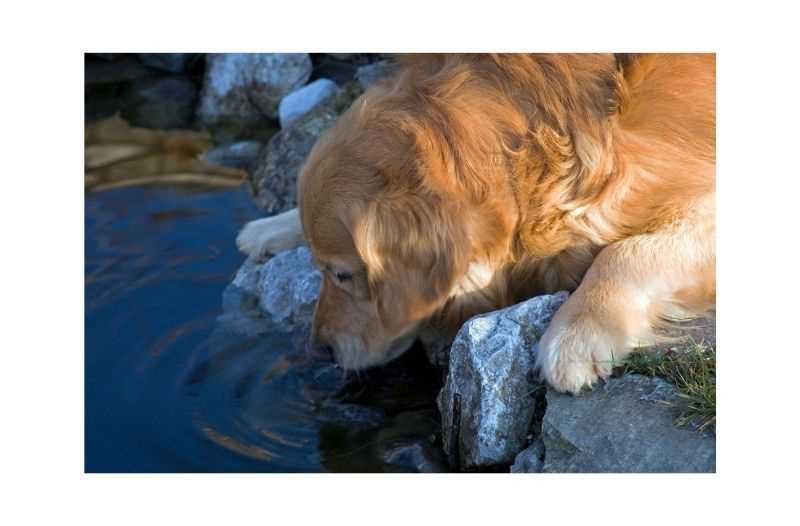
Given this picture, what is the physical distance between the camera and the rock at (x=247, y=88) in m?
8.72

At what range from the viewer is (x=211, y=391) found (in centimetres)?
481

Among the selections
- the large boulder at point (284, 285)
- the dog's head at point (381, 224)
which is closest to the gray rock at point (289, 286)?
the large boulder at point (284, 285)

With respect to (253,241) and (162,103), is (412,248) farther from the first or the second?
(162,103)

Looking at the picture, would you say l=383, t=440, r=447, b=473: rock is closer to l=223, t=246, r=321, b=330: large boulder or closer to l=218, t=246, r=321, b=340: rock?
l=218, t=246, r=321, b=340: rock

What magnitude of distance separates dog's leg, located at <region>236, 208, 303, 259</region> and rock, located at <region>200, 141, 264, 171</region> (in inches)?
63.7

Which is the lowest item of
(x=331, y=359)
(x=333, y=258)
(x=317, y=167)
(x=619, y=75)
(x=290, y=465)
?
(x=290, y=465)

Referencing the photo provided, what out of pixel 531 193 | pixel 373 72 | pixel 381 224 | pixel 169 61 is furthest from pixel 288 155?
pixel 531 193

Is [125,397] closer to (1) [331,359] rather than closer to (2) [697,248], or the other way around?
(1) [331,359]

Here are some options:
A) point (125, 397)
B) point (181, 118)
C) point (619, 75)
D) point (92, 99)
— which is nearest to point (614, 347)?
point (619, 75)

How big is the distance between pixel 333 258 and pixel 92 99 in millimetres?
5034

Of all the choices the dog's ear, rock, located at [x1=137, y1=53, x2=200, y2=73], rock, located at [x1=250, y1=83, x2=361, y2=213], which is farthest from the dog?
rock, located at [x1=137, y1=53, x2=200, y2=73]

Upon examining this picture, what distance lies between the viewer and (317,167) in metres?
4.49

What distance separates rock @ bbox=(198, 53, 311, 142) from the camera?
28.6 feet

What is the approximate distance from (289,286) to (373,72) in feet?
4.46
